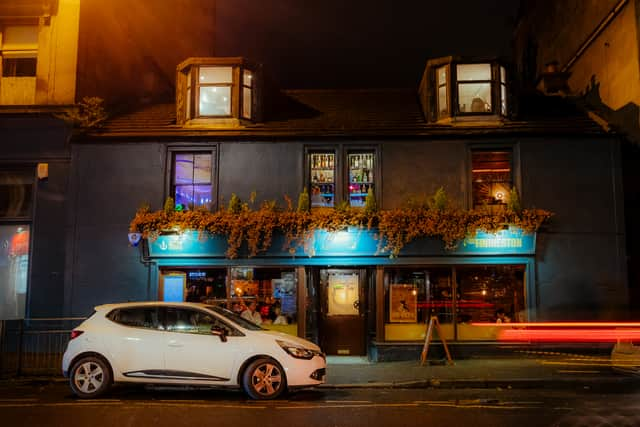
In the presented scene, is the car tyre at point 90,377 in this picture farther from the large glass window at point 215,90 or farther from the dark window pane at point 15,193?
the large glass window at point 215,90

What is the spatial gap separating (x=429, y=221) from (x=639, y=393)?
5556mm

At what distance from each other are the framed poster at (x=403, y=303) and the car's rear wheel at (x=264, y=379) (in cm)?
514

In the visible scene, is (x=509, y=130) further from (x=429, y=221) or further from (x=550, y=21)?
(x=550, y=21)

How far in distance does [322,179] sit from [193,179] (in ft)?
11.3

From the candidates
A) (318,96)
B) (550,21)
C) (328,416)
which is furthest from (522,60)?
(328,416)

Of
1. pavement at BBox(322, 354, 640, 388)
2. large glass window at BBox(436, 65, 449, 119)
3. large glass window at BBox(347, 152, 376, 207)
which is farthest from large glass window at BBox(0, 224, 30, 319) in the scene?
large glass window at BBox(436, 65, 449, 119)

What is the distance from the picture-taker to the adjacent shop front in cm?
1398

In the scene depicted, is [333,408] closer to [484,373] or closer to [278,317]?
[484,373]

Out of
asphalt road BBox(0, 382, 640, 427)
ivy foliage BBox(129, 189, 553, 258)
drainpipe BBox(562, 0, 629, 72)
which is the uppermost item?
drainpipe BBox(562, 0, 629, 72)

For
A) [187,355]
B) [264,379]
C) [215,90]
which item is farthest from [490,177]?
[187,355]

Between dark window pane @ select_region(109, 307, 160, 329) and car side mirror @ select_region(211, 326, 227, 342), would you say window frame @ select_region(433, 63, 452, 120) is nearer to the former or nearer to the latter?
car side mirror @ select_region(211, 326, 227, 342)

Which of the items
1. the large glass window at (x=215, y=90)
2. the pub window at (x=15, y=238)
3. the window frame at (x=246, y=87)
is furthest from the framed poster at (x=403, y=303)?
the pub window at (x=15, y=238)

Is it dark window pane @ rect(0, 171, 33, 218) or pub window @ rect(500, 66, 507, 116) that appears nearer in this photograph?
dark window pane @ rect(0, 171, 33, 218)

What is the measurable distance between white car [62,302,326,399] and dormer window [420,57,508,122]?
27.8ft
